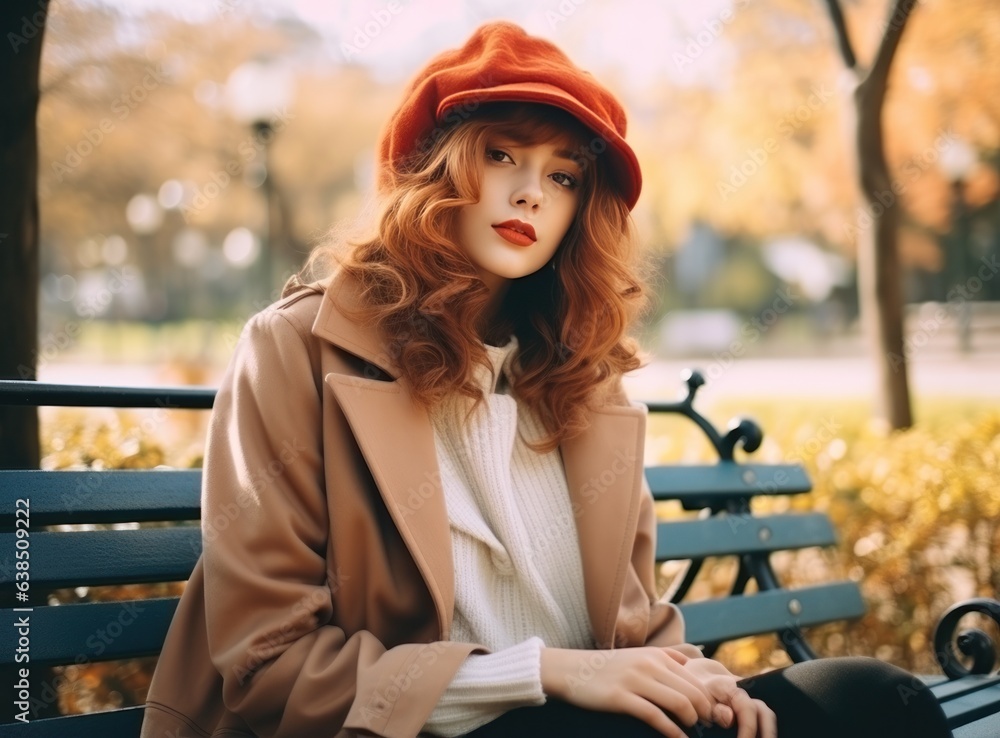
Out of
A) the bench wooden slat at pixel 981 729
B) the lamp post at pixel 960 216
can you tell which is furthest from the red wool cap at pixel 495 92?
the lamp post at pixel 960 216

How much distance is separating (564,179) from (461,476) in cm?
69

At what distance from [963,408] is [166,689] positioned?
41.1 feet

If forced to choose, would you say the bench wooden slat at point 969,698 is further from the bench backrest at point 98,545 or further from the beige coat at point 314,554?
the bench backrest at point 98,545

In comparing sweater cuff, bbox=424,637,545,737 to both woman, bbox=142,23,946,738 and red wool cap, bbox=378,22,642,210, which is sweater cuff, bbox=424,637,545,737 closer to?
woman, bbox=142,23,946,738

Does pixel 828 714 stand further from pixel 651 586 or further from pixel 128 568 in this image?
pixel 128 568

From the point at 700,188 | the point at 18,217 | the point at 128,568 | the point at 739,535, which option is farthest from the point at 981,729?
the point at 700,188

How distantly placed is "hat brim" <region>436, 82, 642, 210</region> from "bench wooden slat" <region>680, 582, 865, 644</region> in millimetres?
1288

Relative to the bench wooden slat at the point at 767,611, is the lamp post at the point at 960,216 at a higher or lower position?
higher

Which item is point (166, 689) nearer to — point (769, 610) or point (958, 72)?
point (769, 610)

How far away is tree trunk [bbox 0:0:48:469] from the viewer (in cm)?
281

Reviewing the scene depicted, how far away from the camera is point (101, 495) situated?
2.26m

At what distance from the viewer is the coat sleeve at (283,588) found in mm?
1823

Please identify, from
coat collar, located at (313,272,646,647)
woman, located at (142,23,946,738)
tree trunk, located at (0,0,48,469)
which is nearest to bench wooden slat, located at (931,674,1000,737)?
woman, located at (142,23,946,738)

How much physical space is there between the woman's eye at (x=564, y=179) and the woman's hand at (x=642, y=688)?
3.29 feet
